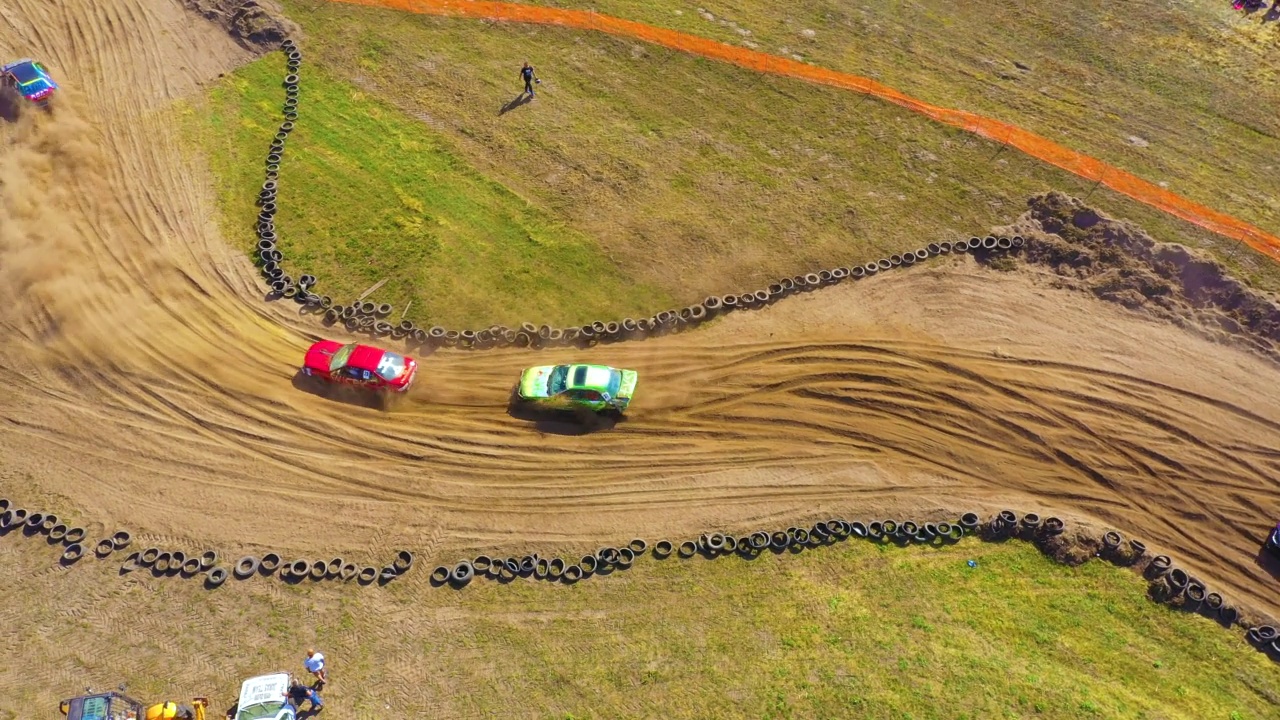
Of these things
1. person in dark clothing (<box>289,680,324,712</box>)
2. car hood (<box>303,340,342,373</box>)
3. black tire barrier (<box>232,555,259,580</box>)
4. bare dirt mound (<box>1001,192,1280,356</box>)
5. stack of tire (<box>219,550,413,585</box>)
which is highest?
bare dirt mound (<box>1001,192,1280,356</box>)

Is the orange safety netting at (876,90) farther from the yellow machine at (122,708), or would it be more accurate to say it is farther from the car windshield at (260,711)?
the yellow machine at (122,708)

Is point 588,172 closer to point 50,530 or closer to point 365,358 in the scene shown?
point 365,358

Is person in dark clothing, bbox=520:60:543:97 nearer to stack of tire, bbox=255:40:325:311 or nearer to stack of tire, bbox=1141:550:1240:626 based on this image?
stack of tire, bbox=255:40:325:311

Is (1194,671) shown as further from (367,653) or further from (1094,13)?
(1094,13)

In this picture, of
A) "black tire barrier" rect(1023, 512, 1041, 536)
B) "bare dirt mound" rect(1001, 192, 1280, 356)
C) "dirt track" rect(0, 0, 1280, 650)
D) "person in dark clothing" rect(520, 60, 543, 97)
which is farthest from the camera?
"person in dark clothing" rect(520, 60, 543, 97)

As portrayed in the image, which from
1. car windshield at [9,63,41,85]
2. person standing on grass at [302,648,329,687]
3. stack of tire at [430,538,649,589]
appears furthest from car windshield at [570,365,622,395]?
car windshield at [9,63,41,85]

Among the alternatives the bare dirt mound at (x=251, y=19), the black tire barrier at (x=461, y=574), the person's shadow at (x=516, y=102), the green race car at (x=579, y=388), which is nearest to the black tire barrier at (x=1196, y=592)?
the green race car at (x=579, y=388)
